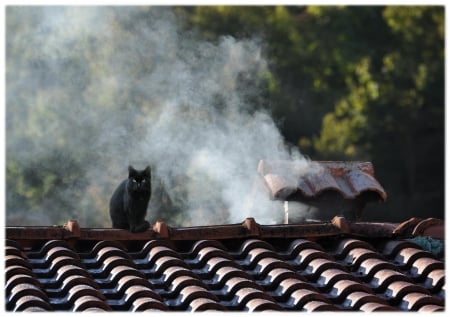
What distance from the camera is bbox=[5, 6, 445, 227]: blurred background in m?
20.8

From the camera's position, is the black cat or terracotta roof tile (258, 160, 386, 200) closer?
the black cat

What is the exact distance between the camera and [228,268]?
359 inches

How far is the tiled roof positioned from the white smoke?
2.44 m

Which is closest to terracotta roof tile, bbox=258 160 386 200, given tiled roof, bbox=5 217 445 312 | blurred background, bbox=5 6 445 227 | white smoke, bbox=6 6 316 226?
white smoke, bbox=6 6 316 226

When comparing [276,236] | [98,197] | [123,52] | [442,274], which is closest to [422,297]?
[442,274]

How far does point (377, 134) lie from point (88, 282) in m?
38.2

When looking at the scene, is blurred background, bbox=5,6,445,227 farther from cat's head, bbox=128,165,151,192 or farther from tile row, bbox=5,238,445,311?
tile row, bbox=5,238,445,311

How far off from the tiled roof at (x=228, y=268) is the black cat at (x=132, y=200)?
47.0 inches

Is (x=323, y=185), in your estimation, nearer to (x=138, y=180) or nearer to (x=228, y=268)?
(x=138, y=180)

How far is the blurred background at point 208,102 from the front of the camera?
68.4ft

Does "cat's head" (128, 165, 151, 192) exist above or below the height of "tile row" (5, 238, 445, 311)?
above

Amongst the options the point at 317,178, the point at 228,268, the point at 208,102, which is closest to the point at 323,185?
the point at 317,178

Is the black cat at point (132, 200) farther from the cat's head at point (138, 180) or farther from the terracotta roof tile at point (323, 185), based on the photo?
the terracotta roof tile at point (323, 185)

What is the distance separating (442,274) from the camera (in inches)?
359
